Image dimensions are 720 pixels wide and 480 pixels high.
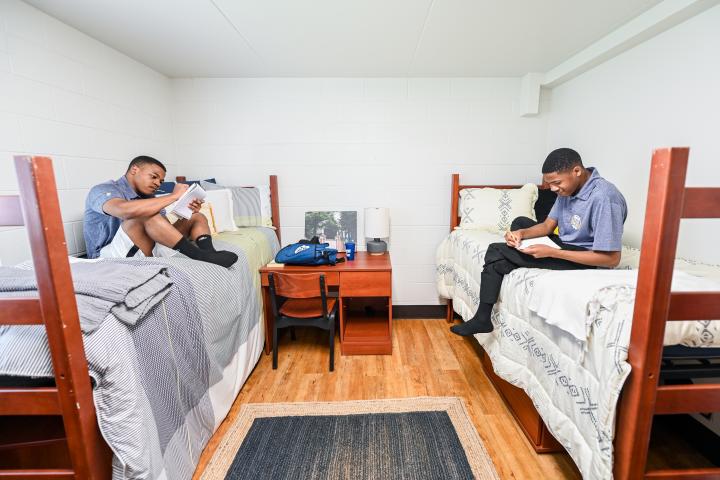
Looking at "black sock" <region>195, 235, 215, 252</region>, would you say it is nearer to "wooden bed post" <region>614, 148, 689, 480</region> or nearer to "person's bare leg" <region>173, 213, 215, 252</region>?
"person's bare leg" <region>173, 213, 215, 252</region>

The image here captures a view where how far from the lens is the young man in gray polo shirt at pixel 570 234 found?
4.56 feet

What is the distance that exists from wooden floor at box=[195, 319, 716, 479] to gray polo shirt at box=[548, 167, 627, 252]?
95 centimetres

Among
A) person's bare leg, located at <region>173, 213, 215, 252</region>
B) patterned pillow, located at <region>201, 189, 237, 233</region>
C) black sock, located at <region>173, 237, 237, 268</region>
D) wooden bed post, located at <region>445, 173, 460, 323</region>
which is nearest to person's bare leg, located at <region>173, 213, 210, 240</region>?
person's bare leg, located at <region>173, 213, 215, 252</region>

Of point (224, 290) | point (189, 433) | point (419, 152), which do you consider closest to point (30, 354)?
point (189, 433)

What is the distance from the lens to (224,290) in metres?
1.70

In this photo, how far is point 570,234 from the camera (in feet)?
5.53

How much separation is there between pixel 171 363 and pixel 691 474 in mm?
1644

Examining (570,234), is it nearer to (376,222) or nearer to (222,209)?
(376,222)

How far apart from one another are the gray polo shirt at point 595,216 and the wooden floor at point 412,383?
950 millimetres

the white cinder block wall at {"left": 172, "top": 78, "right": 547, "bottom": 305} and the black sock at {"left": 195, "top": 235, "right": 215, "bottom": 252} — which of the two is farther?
the white cinder block wall at {"left": 172, "top": 78, "right": 547, "bottom": 305}

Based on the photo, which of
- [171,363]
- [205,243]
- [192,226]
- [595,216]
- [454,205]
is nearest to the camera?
[171,363]

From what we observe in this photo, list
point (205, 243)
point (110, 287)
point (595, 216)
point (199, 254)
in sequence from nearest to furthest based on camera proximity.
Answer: point (110, 287)
point (595, 216)
point (199, 254)
point (205, 243)

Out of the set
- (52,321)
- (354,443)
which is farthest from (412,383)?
(52,321)

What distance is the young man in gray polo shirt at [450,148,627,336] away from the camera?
4.56 ft
